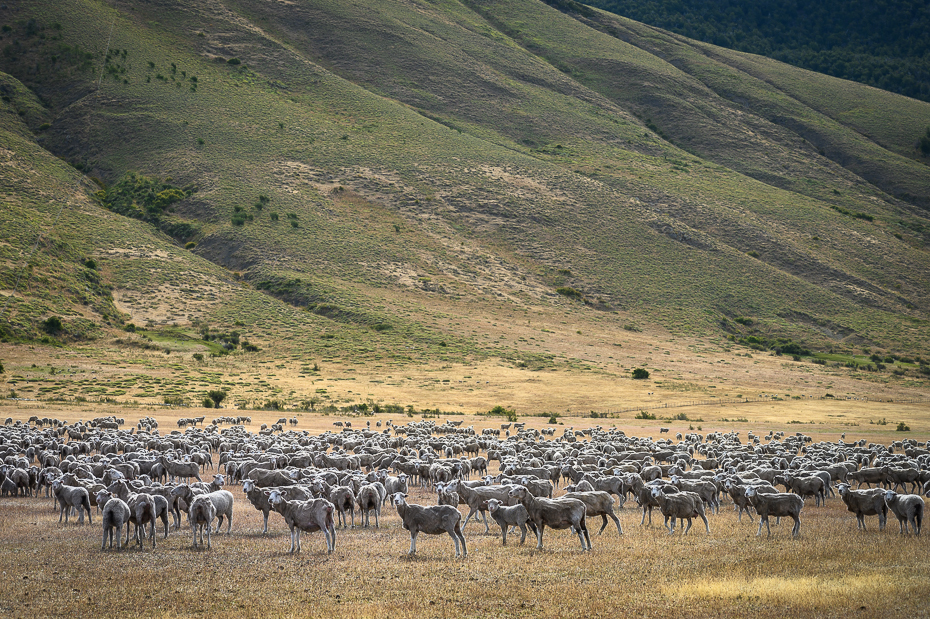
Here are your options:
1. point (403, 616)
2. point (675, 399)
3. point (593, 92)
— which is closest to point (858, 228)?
point (593, 92)

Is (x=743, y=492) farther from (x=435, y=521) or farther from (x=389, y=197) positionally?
(x=389, y=197)

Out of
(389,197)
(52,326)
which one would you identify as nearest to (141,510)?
(52,326)

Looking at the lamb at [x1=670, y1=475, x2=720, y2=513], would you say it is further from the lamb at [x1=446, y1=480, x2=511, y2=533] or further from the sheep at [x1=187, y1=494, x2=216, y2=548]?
the sheep at [x1=187, y1=494, x2=216, y2=548]

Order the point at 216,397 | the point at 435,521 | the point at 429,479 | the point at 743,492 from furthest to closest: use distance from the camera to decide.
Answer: the point at 216,397 → the point at 429,479 → the point at 743,492 → the point at 435,521

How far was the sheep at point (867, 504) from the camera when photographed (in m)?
18.0

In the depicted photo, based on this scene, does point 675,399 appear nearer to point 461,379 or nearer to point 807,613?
point 461,379

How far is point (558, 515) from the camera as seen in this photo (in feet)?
52.6

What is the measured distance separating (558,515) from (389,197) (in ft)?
333

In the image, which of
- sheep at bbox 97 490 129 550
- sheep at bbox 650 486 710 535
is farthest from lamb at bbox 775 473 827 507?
sheep at bbox 97 490 129 550

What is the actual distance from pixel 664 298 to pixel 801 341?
1770 centimetres

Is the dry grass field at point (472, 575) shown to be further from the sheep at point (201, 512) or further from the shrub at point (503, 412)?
the shrub at point (503, 412)

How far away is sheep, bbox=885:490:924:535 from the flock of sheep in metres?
0.03

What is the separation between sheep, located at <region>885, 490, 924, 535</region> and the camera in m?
17.1

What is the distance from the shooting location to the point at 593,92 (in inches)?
6929
